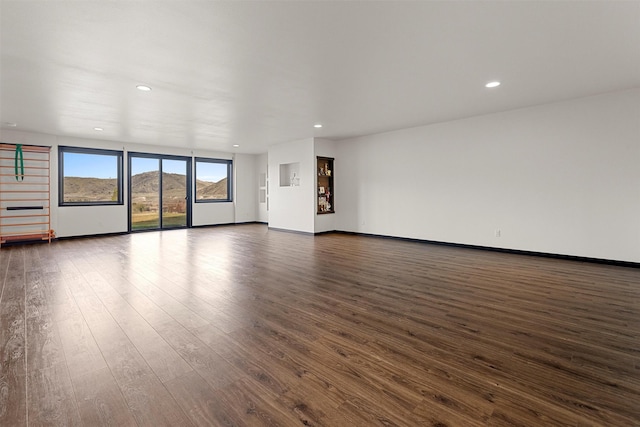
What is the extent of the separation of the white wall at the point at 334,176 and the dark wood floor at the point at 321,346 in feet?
13.0

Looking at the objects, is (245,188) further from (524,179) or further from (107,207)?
(524,179)

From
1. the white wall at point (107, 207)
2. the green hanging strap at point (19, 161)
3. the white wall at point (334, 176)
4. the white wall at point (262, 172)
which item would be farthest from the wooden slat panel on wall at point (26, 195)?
the white wall at point (334, 176)

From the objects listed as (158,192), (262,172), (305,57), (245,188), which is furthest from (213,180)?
(305,57)

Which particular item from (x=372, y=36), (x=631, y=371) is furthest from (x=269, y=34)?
(x=631, y=371)

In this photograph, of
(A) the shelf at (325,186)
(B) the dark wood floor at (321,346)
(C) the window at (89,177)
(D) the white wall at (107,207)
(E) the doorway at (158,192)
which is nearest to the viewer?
(B) the dark wood floor at (321,346)

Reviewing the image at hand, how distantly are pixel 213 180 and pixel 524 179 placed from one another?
9.25 m

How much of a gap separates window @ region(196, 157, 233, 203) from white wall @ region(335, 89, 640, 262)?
18.8 feet

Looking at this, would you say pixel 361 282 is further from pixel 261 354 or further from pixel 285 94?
pixel 285 94

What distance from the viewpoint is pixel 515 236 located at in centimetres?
584

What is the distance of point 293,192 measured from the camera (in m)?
9.07

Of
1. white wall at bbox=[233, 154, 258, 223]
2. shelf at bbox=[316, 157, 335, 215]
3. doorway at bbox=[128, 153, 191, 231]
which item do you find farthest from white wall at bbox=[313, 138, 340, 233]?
doorway at bbox=[128, 153, 191, 231]

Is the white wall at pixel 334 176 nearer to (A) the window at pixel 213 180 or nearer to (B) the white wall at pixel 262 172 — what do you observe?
(B) the white wall at pixel 262 172

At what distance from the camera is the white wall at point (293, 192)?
8.55 m

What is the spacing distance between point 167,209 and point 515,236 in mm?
9440
